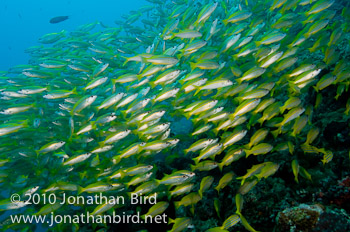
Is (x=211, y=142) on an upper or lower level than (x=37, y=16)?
lower

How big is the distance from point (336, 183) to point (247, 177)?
1.47 meters

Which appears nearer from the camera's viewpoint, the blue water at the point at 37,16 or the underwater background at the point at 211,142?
the underwater background at the point at 211,142

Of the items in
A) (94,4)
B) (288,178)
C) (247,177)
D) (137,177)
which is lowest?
(288,178)

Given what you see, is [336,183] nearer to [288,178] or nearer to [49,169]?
[288,178]

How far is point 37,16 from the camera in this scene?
99.4 m

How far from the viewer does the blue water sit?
296 ft

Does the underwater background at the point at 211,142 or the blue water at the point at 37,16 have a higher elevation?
the blue water at the point at 37,16

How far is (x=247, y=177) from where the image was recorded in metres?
3.96

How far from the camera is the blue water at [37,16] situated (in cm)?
9031

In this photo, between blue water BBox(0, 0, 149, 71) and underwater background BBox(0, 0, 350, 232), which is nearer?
underwater background BBox(0, 0, 350, 232)

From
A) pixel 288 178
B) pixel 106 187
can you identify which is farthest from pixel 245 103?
pixel 106 187

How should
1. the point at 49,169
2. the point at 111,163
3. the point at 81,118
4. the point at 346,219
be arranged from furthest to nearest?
the point at 81,118, the point at 49,169, the point at 111,163, the point at 346,219

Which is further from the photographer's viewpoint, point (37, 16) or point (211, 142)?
point (37, 16)

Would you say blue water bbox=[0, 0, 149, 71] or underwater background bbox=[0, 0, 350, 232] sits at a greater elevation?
blue water bbox=[0, 0, 149, 71]
